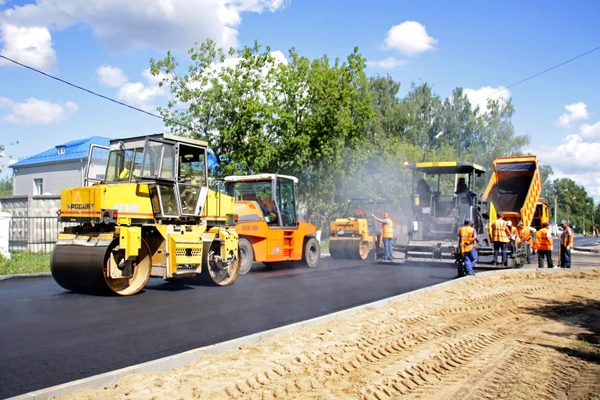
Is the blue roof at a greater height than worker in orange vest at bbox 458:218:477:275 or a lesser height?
greater

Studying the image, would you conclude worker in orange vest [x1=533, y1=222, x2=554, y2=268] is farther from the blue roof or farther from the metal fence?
the blue roof

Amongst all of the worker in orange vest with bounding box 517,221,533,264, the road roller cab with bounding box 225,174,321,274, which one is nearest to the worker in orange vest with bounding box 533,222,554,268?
the worker in orange vest with bounding box 517,221,533,264

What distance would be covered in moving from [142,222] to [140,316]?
249 cm

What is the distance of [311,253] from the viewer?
17.1m

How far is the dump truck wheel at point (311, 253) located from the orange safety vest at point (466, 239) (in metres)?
4.82

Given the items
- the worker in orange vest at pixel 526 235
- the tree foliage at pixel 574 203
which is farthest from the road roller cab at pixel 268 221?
the tree foliage at pixel 574 203

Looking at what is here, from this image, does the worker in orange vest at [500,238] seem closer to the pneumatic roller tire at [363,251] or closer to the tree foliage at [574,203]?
the pneumatic roller tire at [363,251]

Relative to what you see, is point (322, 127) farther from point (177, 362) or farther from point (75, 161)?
point (177, 362)

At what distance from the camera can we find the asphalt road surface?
5.76m

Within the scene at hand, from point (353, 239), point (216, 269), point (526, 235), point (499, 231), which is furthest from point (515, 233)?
point (216, 269)

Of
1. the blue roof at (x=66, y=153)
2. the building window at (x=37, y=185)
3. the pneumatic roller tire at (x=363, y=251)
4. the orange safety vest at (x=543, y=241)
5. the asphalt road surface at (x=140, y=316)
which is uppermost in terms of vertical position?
the blue roof at (x=66, y=153)

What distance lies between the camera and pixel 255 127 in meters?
26.0

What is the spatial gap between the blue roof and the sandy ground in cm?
3351

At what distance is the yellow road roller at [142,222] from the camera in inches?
378
